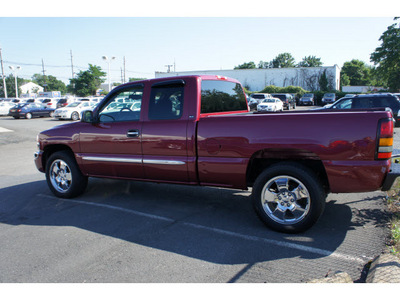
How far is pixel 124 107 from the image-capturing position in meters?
5.15

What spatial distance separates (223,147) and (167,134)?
0.86 meters

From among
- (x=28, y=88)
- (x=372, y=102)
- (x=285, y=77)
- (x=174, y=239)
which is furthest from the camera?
(x=28, y=88)

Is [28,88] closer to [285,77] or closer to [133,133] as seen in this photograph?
[285,77]

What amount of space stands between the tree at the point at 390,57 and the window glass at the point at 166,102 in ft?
154

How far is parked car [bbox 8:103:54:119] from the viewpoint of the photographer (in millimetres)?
28812

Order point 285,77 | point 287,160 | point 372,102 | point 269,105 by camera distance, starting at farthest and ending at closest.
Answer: point 285,77 → point 269,105 → point 372,102 → point 287,160

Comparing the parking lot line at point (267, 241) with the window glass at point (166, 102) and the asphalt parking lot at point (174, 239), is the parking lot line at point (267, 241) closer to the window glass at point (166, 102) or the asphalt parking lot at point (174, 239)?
the asphalt parking lot at point (174, 239)

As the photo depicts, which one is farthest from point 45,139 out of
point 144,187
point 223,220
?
point 223,220

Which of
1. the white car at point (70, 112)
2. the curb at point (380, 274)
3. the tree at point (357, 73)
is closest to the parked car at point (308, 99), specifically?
the white car at point (70, 112)

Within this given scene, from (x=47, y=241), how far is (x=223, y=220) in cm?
226

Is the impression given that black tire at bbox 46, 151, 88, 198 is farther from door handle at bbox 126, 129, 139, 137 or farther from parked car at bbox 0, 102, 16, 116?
parked car at bbox 0, 102, 16, 116

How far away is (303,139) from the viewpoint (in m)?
3.74

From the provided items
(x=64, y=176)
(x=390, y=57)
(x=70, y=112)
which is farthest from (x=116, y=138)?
(x=390, y=57)

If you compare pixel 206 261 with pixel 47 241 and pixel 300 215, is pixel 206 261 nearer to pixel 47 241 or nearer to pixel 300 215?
pixel 300 215
